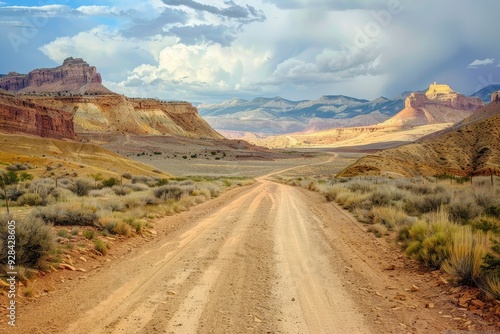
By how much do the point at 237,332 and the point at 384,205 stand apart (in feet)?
42.8

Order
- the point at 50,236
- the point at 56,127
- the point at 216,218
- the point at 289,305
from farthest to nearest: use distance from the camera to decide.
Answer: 1. the point at 56,127
2. the point at 216,218
3. the point at 50,236
4. the point at 289,305

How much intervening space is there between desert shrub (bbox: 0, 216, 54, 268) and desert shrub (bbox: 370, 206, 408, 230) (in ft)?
32.3

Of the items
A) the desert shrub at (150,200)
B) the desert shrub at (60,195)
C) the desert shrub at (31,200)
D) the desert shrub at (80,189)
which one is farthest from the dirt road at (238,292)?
the desert shrub at (80,189)

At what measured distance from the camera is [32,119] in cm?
7188

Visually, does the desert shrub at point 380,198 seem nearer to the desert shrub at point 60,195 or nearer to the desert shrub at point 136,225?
the desert shrub at point 136,225

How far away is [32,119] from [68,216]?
6842cm

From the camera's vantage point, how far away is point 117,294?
7008mm

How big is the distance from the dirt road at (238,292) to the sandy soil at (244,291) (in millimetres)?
18

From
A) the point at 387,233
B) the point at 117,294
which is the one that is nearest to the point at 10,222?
the point at 117,294

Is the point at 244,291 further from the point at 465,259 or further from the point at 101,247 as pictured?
the point at 101,247

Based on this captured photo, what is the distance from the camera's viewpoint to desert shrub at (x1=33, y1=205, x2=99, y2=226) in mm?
11938

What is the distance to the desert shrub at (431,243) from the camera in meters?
8.65

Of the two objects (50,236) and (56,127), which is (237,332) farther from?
(56,127)

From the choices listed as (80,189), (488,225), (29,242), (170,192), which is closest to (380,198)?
(488,225)
